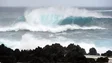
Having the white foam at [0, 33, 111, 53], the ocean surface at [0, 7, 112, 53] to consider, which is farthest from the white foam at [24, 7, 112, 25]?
the white foam at [0, 33, 111, 53]

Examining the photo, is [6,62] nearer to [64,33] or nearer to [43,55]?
[43,55]

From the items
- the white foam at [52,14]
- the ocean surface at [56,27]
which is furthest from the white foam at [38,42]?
the white foam at [52,14]

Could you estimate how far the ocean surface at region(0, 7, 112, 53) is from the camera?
2793 mm

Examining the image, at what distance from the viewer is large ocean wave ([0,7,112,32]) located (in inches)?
112

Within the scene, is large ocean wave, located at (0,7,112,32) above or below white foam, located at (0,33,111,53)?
above

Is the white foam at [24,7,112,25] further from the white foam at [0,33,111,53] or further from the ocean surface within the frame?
the white foam at [0,33,111,53]

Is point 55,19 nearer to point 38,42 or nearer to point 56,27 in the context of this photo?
point 56,27

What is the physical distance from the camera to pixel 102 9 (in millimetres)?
2826

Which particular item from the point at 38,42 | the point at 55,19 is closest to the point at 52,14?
the point at 55,19

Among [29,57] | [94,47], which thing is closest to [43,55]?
[29,57]

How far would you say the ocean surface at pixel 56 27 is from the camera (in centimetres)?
279

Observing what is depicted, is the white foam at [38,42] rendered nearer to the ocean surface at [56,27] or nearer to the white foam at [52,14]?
the ocean surface at [56,27]

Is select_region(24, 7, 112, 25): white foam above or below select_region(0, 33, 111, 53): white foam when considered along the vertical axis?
above

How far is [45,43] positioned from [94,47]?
0.47 metres
